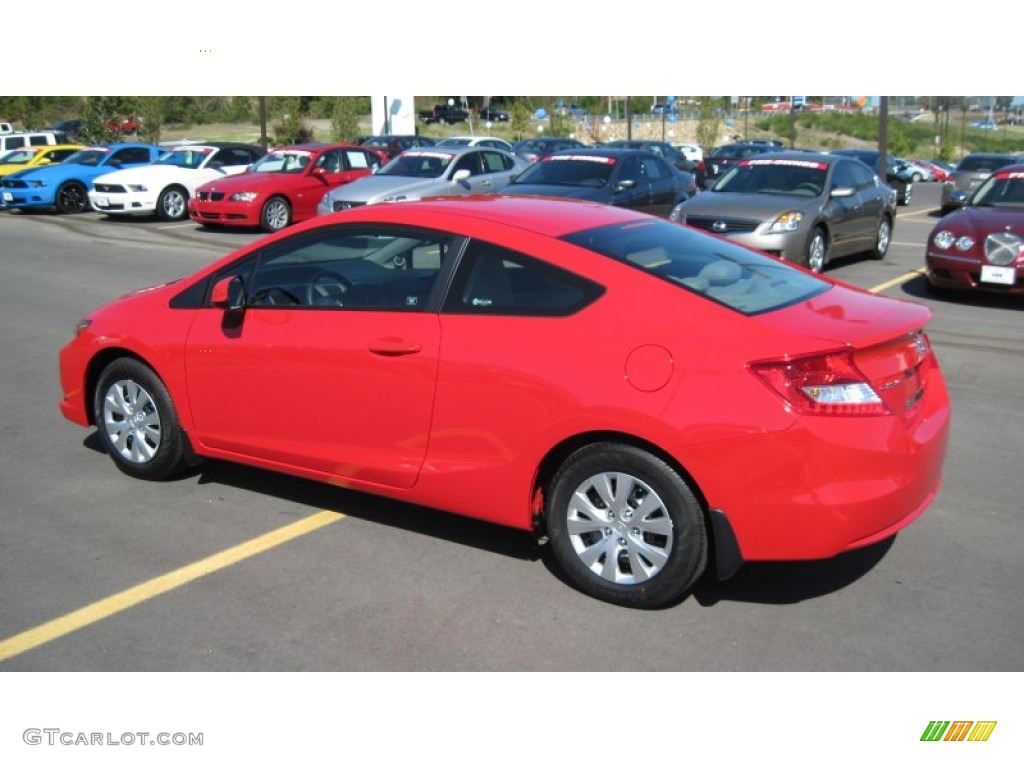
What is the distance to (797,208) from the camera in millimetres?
13055

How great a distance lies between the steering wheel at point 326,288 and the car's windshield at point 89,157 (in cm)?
2167

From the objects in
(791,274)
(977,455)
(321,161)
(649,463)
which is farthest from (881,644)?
(321,161)

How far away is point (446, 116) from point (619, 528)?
74.4 m

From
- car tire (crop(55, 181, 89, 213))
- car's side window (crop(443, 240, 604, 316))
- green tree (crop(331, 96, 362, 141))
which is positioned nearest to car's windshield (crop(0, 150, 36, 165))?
car tire (crop(55, 181, 89, 213))

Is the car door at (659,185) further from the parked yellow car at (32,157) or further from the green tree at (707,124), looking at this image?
the green tree at (707,124)

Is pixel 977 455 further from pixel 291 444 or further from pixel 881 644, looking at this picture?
pixel 291 444

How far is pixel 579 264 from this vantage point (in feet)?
14.9

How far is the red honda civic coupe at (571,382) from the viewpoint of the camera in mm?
4062

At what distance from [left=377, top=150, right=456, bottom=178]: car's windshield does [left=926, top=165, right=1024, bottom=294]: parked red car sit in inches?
359

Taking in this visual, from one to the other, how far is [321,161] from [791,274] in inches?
654

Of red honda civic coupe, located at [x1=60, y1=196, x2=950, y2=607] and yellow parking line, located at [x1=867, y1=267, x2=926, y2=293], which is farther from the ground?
red honda civic coupe, located at [x1=60, y1=196, x2=950, y2=607]

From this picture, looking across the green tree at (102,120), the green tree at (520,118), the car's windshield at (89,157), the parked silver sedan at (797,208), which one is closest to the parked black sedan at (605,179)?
the parked silver sedan at (797,208)

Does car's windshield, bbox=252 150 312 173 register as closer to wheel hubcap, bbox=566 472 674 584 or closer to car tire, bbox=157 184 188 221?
car tire, bbox=157 184 188 221

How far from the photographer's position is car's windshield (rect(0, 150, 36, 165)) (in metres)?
26.9
